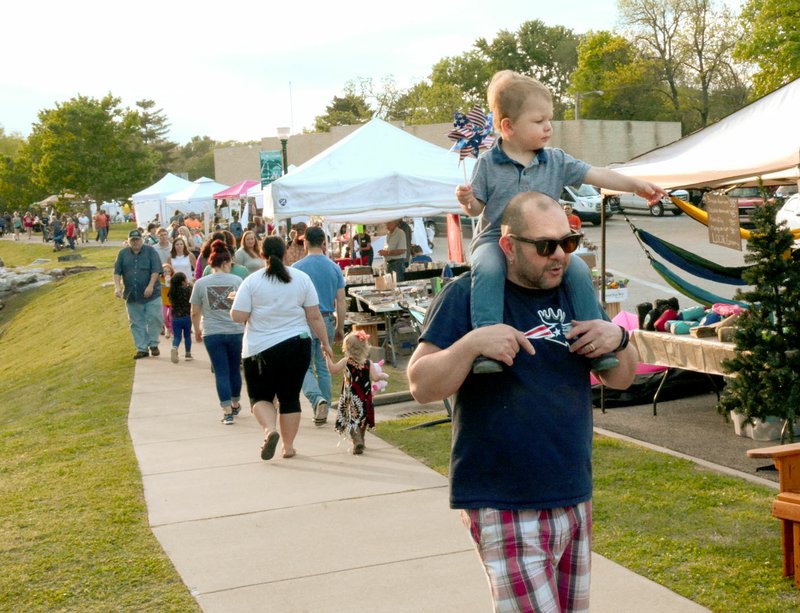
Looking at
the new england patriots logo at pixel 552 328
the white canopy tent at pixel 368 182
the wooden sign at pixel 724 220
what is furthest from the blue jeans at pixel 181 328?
the new england patriots logo at pixel 552 328

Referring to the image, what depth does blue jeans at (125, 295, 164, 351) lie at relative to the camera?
16141 mm

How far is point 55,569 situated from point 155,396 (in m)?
6.91

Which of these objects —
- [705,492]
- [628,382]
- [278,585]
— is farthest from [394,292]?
[628,382]

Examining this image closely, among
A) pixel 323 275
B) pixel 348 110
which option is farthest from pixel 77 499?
pixel 348 110

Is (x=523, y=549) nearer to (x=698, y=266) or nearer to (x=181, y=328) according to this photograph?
(x=698, y=266)

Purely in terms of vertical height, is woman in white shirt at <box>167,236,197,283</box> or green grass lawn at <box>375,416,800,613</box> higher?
woman in white shirt at <box>167,236,197,283</box>

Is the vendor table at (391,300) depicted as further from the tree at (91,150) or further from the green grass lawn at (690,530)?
the tree at (91,150)

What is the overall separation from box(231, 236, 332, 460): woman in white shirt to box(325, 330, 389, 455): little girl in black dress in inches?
16.0

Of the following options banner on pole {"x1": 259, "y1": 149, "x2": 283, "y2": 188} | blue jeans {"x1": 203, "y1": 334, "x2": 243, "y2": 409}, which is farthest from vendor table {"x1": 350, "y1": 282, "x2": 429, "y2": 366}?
banner on pole {"x1": 259, "y1": 149, "x2": 283, "y2": 188}

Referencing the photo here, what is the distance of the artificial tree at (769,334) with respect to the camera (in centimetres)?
731

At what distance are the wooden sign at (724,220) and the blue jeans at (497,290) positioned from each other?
5736 millimetres

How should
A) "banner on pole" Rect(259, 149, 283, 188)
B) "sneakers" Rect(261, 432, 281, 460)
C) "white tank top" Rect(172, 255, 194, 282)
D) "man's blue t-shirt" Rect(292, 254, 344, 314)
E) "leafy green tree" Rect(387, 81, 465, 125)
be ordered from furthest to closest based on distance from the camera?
"leafy green tree" Rect(387, 81, 465, 125) < "banner on pole" Rect(259, 149, 283, 188) < "white tank top" Rect(172, 255, 194, 282) < "man's blue t-shirt" Rect(292, 254, 344, 314) < "sneakers" Rect(261, 432, 281, 460)

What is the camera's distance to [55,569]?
5.94m

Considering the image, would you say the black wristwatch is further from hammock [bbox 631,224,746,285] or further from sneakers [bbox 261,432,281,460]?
hammock [bbox 631,224,746,285]
